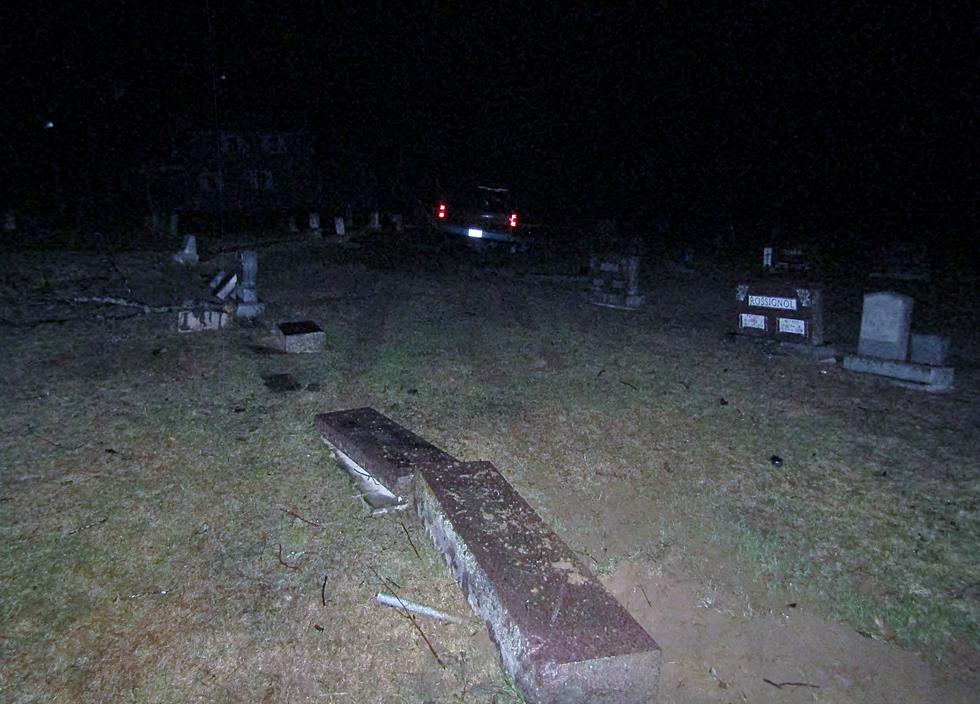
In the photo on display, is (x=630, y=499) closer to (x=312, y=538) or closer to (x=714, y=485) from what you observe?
(x=714, y=485)

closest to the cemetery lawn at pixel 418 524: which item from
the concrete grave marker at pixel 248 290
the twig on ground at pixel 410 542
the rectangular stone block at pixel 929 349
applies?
the twig on ground at pixel 410 542

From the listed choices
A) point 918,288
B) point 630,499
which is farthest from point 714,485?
point 918,288

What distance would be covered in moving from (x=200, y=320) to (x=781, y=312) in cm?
817

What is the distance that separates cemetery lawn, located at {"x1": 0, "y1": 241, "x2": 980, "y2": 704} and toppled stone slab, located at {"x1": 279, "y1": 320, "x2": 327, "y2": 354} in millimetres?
246

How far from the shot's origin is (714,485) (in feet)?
15.8

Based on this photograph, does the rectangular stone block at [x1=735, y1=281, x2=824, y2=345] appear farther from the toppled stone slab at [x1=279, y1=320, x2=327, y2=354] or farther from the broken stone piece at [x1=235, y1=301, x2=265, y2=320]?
the broken stone piece at [x1=235, y1=301, x2=265, y2=320]

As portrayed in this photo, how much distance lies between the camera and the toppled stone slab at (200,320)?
8562 millimetres

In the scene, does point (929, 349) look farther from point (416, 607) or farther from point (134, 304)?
point (134, 304)

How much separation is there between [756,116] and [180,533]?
34.3 meters

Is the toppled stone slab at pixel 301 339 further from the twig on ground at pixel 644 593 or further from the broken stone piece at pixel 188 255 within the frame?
the broken stone piece at pixel 188 255

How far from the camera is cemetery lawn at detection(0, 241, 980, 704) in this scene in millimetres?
2979

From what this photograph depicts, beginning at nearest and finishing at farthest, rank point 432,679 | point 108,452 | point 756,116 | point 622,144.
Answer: point 432,679, point 108,452, point 756,116, point 622,144

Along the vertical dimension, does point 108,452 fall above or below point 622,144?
below

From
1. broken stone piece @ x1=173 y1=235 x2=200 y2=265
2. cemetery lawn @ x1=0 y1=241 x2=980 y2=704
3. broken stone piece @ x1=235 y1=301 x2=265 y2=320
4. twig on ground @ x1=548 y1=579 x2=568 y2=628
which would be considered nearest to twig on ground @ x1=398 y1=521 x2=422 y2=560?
cemetery lawn @ x1=0 y1=241 x2=980 y2=704
